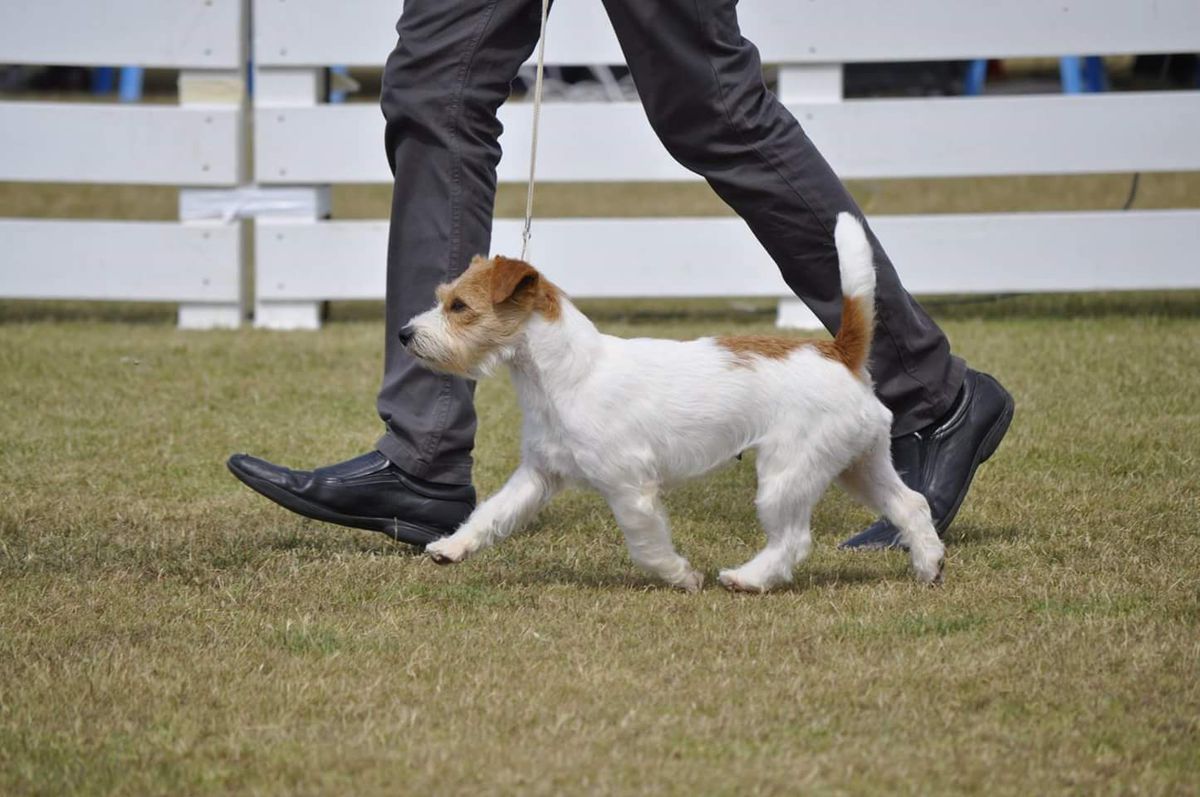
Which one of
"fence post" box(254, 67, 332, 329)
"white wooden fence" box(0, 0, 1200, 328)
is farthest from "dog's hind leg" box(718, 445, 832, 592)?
"fence post" box(254, 67, 332, 329)

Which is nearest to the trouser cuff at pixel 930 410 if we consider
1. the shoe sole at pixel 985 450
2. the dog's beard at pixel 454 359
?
the shoe sole at pixel 985 450

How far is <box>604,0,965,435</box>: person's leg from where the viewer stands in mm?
3426

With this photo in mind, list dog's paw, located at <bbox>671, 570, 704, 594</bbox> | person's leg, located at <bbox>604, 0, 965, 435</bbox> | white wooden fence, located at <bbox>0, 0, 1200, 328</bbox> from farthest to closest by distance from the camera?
white wooden fence, located at <bbox>0, 0, 1200, 328</bbox> < person's leg, located at <bbox>604, 0, 965, 435</bbox> < dog's paw, located at <bbox>671, 570, 704, 594</bbox>

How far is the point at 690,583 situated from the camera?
3.26 m

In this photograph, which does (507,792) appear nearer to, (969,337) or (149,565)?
(149,565)

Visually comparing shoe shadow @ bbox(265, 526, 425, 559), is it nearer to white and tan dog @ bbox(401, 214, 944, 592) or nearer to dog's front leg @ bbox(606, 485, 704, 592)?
white and tan dog @ bbox(401, 214, 944, 592)

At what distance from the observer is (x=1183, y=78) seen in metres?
13.5

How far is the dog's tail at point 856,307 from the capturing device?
10.6 ft

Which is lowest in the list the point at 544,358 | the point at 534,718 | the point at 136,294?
the point at 136,294

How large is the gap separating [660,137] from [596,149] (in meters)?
3.43

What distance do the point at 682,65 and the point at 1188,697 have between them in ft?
5.50

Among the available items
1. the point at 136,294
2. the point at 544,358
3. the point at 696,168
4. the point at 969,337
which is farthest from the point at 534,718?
the point at 136,294

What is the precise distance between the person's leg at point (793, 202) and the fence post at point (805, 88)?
10.1ft

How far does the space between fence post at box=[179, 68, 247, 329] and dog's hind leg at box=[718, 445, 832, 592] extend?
4357mm
